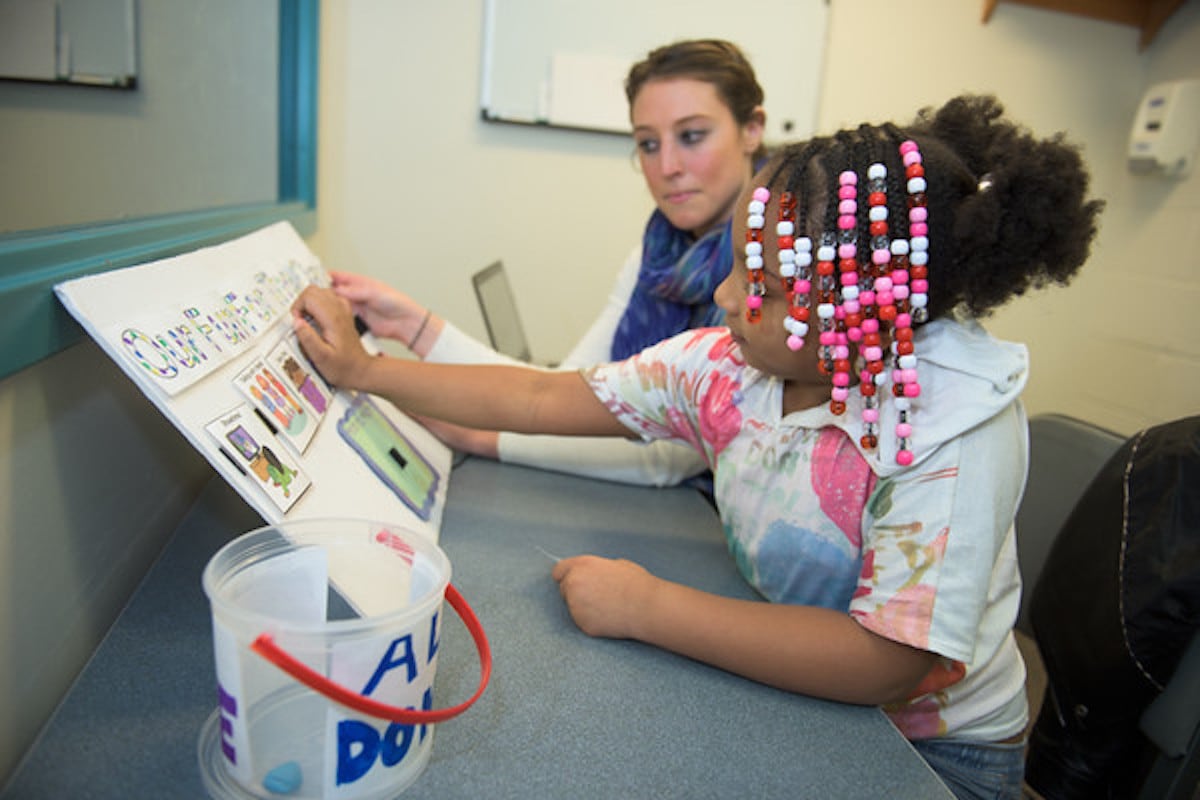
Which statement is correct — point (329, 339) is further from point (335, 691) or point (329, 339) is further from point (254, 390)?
point (335, 691)

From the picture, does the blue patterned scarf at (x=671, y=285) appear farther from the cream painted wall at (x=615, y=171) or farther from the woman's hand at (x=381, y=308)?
the cream painted wall at (x=615, y=171)

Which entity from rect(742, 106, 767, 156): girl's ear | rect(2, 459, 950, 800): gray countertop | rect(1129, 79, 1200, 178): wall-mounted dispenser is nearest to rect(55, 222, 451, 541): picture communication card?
rect(2, 459, 950, 800): gray countertop

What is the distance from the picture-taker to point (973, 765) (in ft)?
2.44

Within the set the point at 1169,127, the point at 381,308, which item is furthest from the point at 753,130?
the point at 1169,127

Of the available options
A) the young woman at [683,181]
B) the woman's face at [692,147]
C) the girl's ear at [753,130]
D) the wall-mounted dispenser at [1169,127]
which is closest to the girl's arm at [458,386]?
the young woman at [683,181]

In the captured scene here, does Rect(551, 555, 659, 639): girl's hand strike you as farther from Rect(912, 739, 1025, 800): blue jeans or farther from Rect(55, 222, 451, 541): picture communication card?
Rect(912, 739, 1025, 800): blue jeans

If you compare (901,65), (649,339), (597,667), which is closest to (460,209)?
(649,339)

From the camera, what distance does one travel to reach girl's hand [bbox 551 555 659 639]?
0.64 m

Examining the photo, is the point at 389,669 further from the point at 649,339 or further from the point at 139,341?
the point at 649,339

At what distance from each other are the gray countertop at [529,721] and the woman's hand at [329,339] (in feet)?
0.62

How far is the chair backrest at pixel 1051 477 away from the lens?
1.09 metres

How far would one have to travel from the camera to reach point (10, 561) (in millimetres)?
469

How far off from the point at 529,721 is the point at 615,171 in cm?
192

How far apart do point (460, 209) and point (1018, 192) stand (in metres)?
1.75
